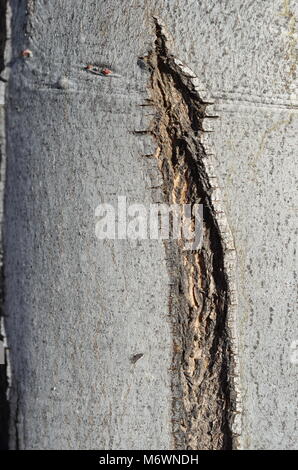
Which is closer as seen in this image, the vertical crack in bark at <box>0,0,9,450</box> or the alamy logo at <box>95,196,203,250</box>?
the alamy logo at <box>95,196,203,250</box>

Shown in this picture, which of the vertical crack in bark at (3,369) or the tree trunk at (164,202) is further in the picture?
the vertical crack in bark at (3,369)

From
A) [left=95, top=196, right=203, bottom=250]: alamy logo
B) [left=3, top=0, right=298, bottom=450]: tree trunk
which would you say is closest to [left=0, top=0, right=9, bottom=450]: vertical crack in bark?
[left=3, top=0, right=298, bottom=450]: tree trunk

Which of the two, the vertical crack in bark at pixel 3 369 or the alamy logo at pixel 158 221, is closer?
the alamy logo at pixel 158 221

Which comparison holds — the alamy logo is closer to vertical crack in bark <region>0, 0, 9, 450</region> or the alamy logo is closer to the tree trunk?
the tree trunk

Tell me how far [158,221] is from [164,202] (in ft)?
0.09

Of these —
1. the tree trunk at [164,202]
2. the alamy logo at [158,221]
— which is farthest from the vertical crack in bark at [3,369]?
the alamy logo at [158,221]

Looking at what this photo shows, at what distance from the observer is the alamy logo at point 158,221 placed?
0.84 m

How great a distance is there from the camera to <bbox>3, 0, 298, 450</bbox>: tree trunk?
0.83 m

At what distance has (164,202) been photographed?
2.75 feet

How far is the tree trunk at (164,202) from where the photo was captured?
83 cm

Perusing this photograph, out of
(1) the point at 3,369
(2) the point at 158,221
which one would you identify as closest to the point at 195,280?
(2) the point at 158,221

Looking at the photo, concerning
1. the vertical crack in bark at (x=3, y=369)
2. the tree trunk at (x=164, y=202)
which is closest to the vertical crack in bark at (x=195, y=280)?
the tree trunk at (x=164, y=202)

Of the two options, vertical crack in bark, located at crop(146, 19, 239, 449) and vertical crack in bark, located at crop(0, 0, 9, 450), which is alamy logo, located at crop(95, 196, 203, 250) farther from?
vertical crack in bark, located at crop(0, 0, 9, 450)

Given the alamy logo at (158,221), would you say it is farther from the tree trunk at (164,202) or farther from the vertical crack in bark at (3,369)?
the vertical crack in bark at (3,369)
